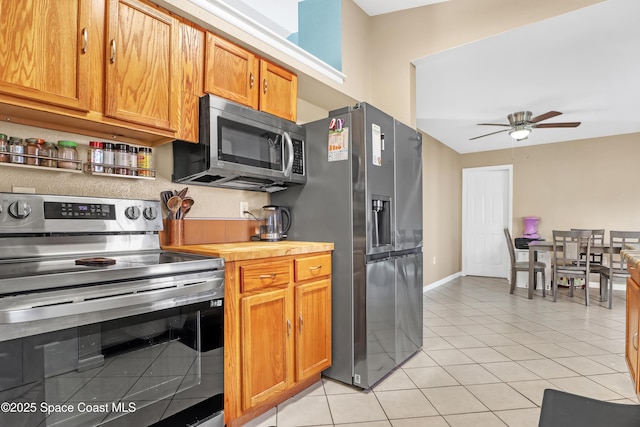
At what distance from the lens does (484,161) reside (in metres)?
6.64

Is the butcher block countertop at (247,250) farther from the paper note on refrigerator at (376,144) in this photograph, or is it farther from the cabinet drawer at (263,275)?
the paper note on refrigerator at (376,144)

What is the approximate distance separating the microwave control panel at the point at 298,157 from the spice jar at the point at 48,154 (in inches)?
49.9

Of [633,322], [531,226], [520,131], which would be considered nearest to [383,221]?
[633,322]

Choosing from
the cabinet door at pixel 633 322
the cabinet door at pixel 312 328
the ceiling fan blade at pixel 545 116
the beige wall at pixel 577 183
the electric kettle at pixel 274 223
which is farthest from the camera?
the beige wall at pixel 577 183

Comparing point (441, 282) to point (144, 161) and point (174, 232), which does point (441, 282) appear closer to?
point (174, 232)

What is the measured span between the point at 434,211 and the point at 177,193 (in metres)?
4.57

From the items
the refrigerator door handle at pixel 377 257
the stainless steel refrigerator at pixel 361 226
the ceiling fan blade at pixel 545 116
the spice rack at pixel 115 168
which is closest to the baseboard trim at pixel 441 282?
the ceiling fan blade at pixel 545 116

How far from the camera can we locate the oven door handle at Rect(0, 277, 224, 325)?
1.04 metres

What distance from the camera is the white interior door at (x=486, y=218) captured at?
6449 millimetres

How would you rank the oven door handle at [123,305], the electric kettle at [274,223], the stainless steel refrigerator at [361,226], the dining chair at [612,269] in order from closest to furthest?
1. the oven door handle at [123,305]
2. the stainless steel refrigerator at [361,226]
3. the electric kettle at [274,223]
4. the dining chair at [612,269]

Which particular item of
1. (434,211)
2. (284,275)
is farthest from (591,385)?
(434,211)

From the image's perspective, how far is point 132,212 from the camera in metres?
1.77

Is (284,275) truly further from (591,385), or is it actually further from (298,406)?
(591,385)

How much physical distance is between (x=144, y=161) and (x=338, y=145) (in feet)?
3.72
